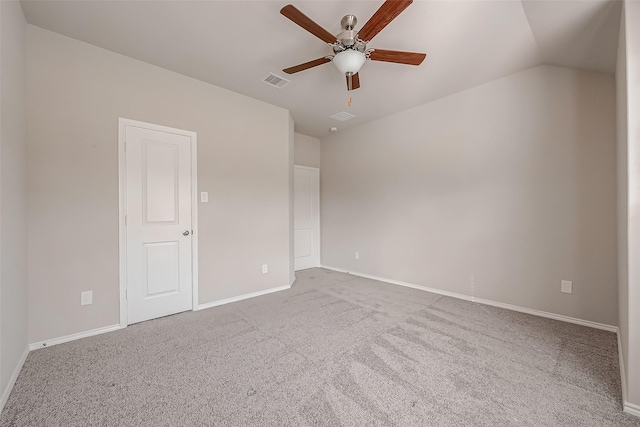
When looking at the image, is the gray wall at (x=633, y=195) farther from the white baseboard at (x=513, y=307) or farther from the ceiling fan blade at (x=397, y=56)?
the white baseboard at (x=513, y=307)

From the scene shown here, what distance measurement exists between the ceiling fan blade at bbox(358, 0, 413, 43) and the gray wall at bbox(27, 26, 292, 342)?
2.12 metres

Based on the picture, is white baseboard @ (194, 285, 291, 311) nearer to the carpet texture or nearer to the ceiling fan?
the carpet texture

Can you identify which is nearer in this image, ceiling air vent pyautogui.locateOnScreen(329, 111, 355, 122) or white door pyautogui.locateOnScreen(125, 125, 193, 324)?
white door pyautogui.locateOnScreen(125, 125, 193, 324)

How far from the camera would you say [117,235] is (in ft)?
8.19

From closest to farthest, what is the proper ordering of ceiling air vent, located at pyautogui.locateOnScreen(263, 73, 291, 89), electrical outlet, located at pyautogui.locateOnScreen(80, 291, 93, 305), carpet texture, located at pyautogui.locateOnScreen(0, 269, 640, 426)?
carpet texture, located at pyautogui.locateOnScreen(0, 269, 640, 426), electrical outlet, located at pyautogui.locateOnScreen(80, 291, 93, 305), ceiling air vent, located at pyautogui.locateOnScreen(263, 73, 291, 89)

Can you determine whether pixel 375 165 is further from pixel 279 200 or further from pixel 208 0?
pixel 208 0

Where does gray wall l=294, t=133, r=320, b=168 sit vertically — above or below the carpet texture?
above

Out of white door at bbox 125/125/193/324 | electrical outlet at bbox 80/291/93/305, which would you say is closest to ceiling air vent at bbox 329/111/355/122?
white door at bbox 125/125/193/324

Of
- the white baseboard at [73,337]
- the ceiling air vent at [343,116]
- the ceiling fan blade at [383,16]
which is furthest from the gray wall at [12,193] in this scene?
the ceiling air vent at [343,116]

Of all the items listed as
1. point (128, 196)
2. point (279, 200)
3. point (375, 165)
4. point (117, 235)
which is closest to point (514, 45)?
point (375, 165)

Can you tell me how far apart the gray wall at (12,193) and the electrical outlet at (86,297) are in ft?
1.14

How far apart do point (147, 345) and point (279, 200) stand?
231 centimetres

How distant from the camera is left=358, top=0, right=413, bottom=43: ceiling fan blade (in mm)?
1530

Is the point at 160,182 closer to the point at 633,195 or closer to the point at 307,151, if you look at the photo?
the point at 307,151
